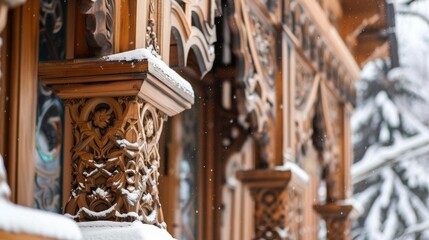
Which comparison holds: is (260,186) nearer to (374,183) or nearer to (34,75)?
(34,75)

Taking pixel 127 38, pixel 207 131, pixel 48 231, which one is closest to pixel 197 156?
pixel 207 131

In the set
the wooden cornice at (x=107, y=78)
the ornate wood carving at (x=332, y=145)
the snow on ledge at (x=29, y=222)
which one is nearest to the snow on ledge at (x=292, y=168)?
the ornate wood carving at (x=332, y=145)

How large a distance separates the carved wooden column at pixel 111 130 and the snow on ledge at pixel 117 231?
4 cm

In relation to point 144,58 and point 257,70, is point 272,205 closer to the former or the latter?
point 257,70

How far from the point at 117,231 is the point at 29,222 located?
170 centimetres

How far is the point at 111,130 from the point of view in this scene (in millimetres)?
3977

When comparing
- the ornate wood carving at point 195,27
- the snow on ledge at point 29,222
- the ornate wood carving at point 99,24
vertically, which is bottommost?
the snow on ledge at point 29,222

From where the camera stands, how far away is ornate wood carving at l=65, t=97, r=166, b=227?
3.91m

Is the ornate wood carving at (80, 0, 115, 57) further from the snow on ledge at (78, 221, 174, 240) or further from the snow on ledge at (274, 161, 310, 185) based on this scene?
the snow on ledge at (274, 161, 310, 185)

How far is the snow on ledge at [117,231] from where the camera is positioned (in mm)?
3773

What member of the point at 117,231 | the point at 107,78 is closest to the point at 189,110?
the point at 107,78

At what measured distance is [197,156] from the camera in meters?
7.54

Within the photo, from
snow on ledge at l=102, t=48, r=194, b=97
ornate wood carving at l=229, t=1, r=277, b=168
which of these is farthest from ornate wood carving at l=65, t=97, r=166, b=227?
ornate wood carving at l=229, t=1, r=277, b=168

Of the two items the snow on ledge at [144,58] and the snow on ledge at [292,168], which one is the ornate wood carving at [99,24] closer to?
the snow on ledge at [144,58]
